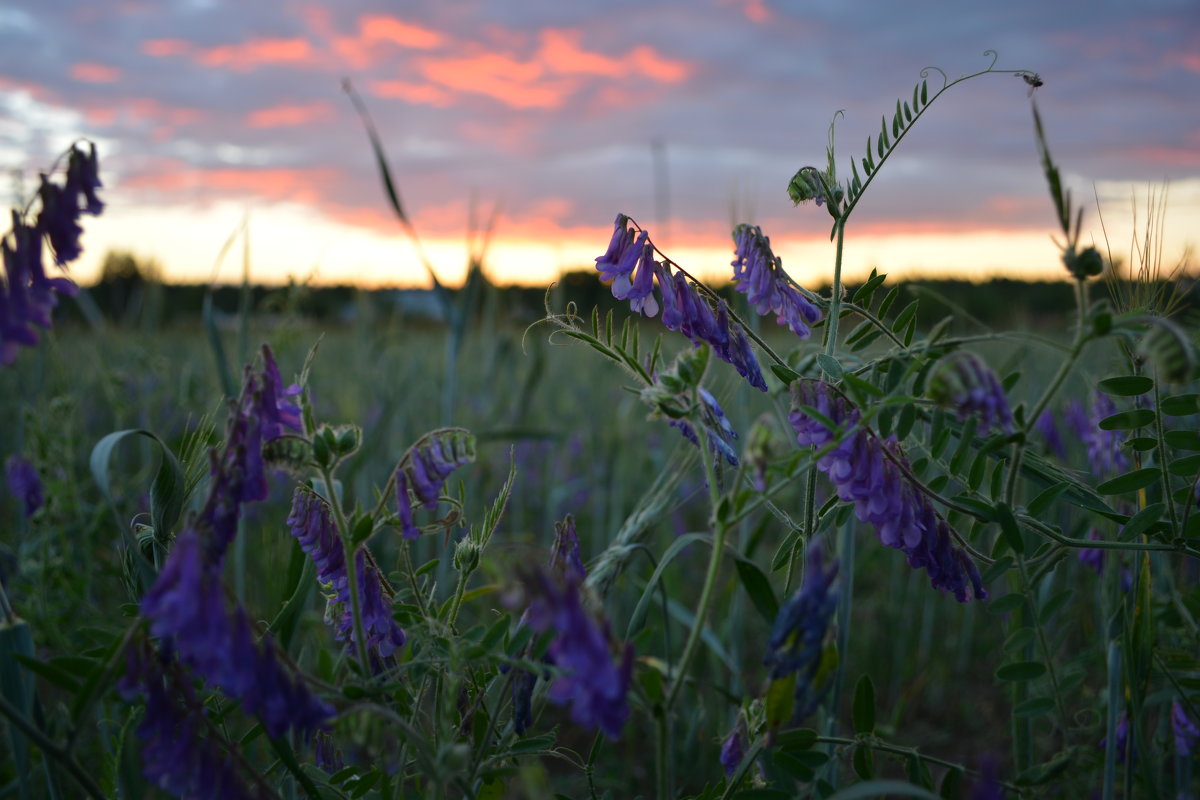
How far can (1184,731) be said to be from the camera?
1205 millimetres

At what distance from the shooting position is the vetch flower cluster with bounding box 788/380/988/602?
762 mm

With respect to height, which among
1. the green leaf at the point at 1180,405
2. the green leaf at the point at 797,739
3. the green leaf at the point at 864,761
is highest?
the green leaf at the point at 1180,405

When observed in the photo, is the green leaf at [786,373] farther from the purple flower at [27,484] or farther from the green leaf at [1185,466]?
the purple flower at [27,484]

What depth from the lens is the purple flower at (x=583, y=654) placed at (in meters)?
0.54

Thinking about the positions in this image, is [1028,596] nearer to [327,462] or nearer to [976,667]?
[327,462]

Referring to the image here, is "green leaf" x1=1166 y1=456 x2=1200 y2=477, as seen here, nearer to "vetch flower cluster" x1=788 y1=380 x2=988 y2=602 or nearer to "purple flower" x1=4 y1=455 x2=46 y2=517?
"vetch flower cluster" x1=788 y1=380 x2=988 y2=602

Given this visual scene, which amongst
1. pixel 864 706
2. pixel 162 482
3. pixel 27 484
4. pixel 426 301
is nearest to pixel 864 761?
pixel 864 706

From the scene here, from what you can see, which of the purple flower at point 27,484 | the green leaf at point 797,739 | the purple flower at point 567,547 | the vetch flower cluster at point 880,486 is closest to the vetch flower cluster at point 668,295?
the vetch flower cluster at point 880,486

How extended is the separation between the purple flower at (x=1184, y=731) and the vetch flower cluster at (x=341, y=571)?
1.14m

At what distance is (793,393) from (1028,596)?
1.77ft

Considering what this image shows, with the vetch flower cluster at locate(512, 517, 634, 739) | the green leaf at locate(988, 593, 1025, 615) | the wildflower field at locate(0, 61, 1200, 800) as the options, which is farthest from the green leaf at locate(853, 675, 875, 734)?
the vetch flower cluster at locate(512, 517, 634, 739)

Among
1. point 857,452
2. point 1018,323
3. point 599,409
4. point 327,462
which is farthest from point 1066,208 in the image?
point 599,409

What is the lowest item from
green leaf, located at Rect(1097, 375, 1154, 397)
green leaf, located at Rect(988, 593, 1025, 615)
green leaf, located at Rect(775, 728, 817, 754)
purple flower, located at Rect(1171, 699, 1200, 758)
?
purple flower, located at Rect(1171, 699, 1200, 758)

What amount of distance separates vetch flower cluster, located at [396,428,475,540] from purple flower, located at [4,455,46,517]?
1727 millimetres
